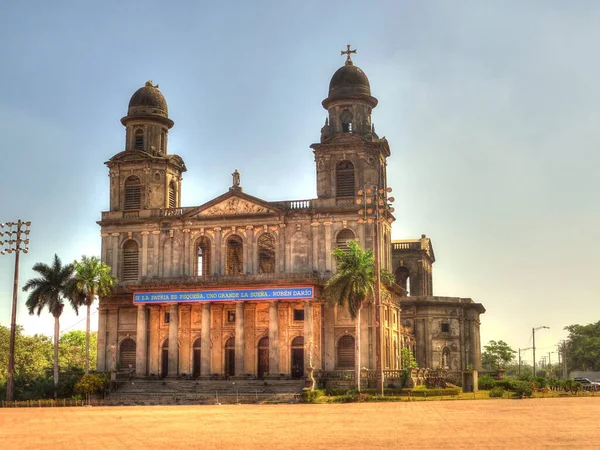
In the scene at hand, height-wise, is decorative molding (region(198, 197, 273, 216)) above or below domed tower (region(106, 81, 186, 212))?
below

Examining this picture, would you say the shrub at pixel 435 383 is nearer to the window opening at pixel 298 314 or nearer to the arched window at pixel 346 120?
the window opening at pixel 298 314

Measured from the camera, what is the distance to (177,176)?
64562 millimetres

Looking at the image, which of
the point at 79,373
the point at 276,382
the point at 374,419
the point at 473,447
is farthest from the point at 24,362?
the point at 473,447

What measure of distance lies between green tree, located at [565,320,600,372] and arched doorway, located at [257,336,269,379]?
59775 mm

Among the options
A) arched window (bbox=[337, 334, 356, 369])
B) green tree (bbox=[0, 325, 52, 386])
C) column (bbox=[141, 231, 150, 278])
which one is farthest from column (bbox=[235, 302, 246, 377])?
green tree (bbox=[0, 325, 52, 386])

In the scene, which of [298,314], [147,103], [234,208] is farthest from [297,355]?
[147,103]

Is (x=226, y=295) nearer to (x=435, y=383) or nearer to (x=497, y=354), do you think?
(x=435, y=383)

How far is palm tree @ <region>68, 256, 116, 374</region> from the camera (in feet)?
182

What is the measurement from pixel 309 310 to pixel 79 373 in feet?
54.7

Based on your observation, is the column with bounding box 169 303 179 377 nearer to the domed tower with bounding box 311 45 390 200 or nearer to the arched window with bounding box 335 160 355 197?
the domed tower with bounding box 311 45 390 200

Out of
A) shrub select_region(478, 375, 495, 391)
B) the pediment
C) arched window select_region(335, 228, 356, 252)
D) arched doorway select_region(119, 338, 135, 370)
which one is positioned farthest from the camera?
arched doorway select_region(119, 338, 135, 370)

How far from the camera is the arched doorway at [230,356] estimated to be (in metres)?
57.2

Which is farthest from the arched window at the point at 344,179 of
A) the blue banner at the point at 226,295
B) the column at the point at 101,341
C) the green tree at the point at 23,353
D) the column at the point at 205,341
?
the green tree at the point at 23,353

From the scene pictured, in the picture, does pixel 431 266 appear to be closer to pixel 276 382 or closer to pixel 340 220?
pixel 340 220
